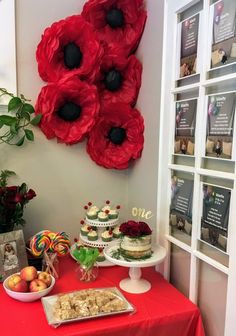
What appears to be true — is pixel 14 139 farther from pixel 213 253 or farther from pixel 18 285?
pixel 213 253

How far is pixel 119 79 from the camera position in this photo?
5.35 feet

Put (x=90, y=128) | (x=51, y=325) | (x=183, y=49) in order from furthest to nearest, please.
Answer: (x=90, y=128)
(x=183, y=49)
(x=51, y=325)

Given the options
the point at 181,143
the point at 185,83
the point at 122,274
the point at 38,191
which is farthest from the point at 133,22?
the point at 122,274

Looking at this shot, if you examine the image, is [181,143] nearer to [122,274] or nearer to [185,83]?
[185,83]

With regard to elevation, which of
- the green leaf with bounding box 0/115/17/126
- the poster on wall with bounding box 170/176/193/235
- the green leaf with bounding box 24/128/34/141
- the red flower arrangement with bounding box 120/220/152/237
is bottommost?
A: the red flower arrangement with bounding box 120/220/152/237

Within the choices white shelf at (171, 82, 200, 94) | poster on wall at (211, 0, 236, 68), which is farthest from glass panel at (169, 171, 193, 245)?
poster on wall at (211, 0, 236, 68)

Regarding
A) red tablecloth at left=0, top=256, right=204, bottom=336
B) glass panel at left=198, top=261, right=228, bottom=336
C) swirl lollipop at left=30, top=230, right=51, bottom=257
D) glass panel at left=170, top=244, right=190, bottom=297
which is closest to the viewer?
red tablecloth at left=0, top=256, right=204, bottom=336

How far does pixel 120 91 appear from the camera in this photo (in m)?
1.67

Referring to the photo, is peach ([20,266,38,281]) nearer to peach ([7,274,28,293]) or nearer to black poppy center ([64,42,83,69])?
peach ([7,274,28,293])

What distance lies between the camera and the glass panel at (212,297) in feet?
3.61

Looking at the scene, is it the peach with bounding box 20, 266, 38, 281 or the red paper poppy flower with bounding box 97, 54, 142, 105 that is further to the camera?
the red paper poppy flower with bounding box 97, 54, 142, 105

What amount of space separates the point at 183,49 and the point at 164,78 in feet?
0.53

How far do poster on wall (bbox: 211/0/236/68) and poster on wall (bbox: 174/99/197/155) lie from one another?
20 centimetres

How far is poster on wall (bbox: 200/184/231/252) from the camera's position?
1060 millimetres
